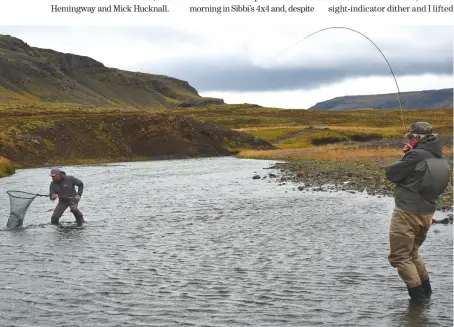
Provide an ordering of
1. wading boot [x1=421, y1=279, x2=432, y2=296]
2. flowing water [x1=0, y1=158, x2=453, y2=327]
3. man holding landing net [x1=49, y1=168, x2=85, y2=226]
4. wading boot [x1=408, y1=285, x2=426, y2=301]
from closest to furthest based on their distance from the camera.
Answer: flowing water [x1=0, y1=158, x2=453, y2=327] → wading boot [x1=408, y1=285, x2=426, y2=301] → wading boot [x1=421, y1=279, x2=432, y2=296] → man holding landing net [x1=49, y1=168, x2=85, y2=226]

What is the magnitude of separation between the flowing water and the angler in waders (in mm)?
794

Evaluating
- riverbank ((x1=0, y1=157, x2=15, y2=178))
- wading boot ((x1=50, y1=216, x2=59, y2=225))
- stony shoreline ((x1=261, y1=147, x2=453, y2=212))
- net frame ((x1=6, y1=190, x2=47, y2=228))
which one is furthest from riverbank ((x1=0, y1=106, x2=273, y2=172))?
net frame ((x1=6, y1=190, x2=47, y2=228))

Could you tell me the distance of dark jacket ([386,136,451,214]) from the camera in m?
9.52

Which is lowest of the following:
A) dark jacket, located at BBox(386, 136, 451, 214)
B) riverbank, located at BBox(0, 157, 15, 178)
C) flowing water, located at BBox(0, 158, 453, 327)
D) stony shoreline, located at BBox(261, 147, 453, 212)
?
flowing water, located at BBox(0, 158, 453, 327)

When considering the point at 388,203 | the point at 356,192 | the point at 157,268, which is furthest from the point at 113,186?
the point at 157,268

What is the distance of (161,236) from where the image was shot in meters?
18.7

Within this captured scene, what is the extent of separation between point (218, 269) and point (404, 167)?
5.70 metres

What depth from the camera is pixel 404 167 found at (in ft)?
31.5

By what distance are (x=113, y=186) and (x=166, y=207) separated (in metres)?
13.0

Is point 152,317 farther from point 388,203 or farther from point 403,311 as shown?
point 388,203

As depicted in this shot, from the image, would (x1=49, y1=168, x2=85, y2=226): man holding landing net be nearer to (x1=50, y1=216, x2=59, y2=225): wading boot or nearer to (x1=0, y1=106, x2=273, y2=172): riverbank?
(x1=50, y1=216, x2=59, y2=225): wading boot

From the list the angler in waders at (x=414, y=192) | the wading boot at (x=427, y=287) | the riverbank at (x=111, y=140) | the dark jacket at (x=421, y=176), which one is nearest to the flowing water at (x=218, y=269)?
the wading boot at (x=427, y=287)

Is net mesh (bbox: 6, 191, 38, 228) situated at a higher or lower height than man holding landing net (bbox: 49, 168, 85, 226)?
lower

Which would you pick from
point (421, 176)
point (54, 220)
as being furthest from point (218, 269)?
point (54, 220)
